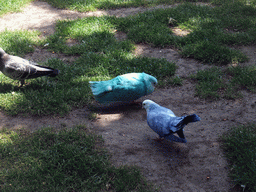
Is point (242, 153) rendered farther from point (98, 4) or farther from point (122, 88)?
point (98, 4)

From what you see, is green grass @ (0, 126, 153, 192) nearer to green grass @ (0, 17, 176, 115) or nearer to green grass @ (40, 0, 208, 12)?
green grass @ (0, 17, 176, 115)

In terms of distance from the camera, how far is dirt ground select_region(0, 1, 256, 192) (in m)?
3.08

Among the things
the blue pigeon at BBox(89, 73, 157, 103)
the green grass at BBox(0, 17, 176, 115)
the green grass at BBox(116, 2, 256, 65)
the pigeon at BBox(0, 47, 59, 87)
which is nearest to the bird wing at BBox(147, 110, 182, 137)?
the blue pigeon at BBox(89, 73, 157, 103)

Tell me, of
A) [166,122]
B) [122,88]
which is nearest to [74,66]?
[122,88]

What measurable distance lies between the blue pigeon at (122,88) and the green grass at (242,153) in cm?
153

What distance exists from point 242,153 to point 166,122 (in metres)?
1.09

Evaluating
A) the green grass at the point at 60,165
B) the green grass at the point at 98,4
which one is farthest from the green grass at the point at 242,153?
the green grass at the point at 98,4

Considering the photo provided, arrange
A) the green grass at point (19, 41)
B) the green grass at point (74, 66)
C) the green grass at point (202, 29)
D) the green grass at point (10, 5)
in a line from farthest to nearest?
the green grass at point (10, 5) < the green grass at point (19, 41) < the green grass at point (202, 29) < the green grass at point (74, 66)

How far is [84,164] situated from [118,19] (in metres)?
4.87

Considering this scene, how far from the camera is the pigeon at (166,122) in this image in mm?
3019

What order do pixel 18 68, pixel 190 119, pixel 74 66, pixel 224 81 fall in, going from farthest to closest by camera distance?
1. pixel 74 66
2. pixel 224 81
3. pixel 18 68
4. pixel 190 119

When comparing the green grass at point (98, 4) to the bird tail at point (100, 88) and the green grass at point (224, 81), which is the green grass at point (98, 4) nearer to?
the green grass at point (224, 81)

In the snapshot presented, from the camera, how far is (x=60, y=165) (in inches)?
122

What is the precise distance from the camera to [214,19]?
6816mm
